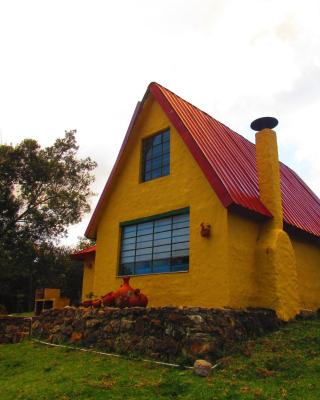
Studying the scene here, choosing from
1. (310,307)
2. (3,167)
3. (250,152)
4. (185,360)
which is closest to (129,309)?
(185,360)

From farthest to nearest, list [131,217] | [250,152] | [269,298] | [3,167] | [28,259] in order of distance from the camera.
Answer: [28,259]
[3,167]
[250,152]
[131,217]
[269,298]

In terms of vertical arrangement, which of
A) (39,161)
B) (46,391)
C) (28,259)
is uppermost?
(39,161)

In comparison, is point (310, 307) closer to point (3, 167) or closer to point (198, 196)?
point (198, 196)

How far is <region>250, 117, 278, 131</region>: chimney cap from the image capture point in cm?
1295

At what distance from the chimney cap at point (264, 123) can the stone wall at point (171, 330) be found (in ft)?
19.4

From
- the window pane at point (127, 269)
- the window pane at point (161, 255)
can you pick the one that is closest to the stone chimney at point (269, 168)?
the window pane at point (161, 255)

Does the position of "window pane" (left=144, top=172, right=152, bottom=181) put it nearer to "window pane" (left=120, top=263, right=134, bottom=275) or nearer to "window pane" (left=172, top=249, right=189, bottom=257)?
"window pane" (left=120, top=263, right=134, bottom=275)

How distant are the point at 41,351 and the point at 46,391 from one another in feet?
13.2

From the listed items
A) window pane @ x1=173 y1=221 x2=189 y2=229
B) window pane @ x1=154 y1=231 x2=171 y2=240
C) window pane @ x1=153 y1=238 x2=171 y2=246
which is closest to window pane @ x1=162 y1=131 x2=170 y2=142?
window pane @ x1=173 y1=221 x2=189 y2=229

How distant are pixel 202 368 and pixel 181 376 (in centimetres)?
42

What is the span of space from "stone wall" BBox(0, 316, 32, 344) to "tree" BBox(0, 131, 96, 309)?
9266 millimetres

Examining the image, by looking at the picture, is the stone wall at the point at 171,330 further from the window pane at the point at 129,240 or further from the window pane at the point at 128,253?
the window pane at the point at 129,240

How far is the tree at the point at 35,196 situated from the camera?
2466 cm

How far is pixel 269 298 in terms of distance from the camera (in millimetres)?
10891
